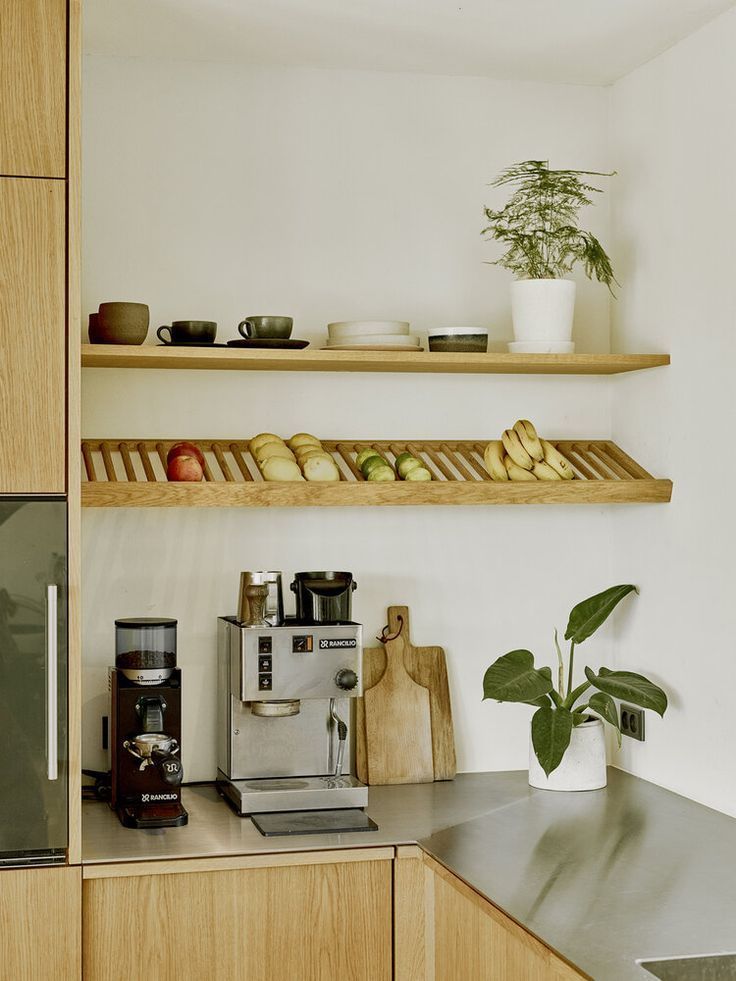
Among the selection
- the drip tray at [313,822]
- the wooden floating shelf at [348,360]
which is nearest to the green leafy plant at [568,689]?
the drip tray at [313,822]

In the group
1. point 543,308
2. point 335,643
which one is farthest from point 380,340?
point 335,643

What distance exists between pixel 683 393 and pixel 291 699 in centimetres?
113

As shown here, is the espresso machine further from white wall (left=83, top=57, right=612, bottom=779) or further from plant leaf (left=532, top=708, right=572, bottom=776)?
plant leaf (left=532, top=708, right=572, bottom=776)

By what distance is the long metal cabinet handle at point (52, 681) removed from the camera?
2293 millimetres

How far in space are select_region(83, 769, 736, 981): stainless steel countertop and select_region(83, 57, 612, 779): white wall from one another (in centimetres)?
33

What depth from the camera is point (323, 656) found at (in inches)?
105

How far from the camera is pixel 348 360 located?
106 inches

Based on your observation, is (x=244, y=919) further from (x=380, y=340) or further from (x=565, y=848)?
(x=380, y=340)

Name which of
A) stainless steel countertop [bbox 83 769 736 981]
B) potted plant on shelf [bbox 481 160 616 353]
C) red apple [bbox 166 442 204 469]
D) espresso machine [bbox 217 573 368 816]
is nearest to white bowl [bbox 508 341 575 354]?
potted plant on shelf [bbox 481 160 616 353]

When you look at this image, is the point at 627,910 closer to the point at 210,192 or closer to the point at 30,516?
the point at 30,516

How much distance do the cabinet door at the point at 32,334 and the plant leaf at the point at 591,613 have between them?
4.28 ft

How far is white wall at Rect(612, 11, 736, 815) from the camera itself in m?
2.64

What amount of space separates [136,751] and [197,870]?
1.07 feet

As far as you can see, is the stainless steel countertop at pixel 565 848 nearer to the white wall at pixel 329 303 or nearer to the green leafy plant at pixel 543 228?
the white wall at pixel 329 303
